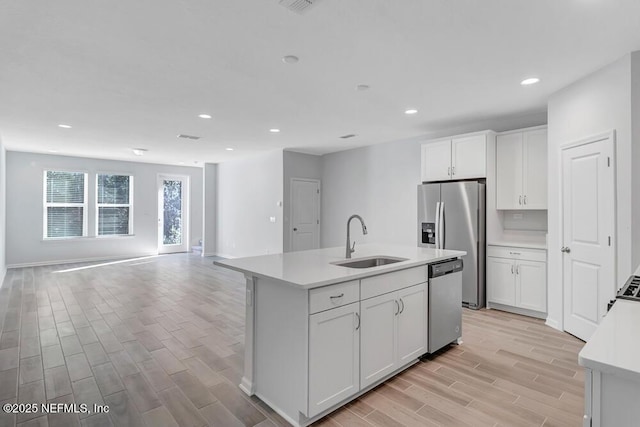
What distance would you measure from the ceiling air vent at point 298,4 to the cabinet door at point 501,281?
12.5 ft

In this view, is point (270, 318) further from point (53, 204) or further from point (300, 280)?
point (53, 204)

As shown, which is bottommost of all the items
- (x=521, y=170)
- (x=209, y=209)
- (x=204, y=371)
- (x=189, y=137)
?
→ (x=204, y=371)

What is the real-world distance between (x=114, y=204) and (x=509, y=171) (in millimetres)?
8821

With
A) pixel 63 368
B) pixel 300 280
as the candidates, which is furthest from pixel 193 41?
pixel 63 368

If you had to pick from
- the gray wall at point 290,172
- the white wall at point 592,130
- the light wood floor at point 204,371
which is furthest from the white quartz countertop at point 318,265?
the gray wall at point 290,172

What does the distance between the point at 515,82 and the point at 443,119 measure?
4.43ft

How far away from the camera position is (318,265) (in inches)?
96.9

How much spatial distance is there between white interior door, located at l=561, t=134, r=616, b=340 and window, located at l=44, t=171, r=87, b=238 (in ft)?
31.3

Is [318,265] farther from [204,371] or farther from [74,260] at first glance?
[74,260]

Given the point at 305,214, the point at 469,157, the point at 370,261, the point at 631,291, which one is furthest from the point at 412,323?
the point at 305,214

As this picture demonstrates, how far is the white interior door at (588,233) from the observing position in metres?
2.96

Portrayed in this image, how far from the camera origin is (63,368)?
2.70m

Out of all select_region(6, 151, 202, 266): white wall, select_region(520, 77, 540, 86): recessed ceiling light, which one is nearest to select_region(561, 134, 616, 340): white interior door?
select_region(520, 77, 540, 86): recessed ceiling light

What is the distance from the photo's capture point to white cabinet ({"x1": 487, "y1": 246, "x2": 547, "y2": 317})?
13.1 ft
